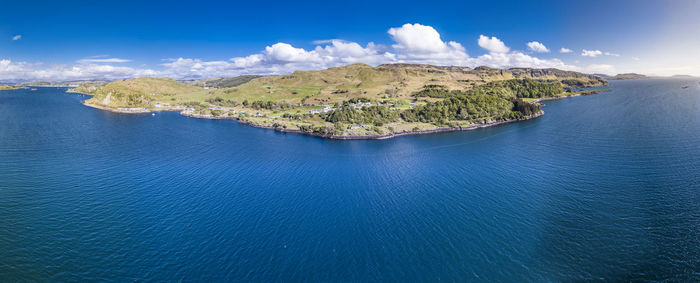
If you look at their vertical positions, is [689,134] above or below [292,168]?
above

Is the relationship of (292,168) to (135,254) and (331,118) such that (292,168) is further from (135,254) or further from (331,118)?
(331,118)

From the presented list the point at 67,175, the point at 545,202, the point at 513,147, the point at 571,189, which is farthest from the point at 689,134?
the point at 67,175

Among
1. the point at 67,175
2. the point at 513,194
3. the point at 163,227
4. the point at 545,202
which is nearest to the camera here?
the point at 163,227

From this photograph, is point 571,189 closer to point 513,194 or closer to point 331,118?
point 513,194

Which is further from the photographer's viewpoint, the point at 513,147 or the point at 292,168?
the point at 513,147

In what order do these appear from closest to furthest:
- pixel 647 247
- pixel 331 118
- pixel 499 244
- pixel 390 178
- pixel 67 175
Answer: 1. pixel 647 247
2. pixel 499 244
3. pixel 67 175
4. pixel 390 178
5. pixel 331 118

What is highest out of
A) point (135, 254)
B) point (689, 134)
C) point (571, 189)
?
point (689, 134)
